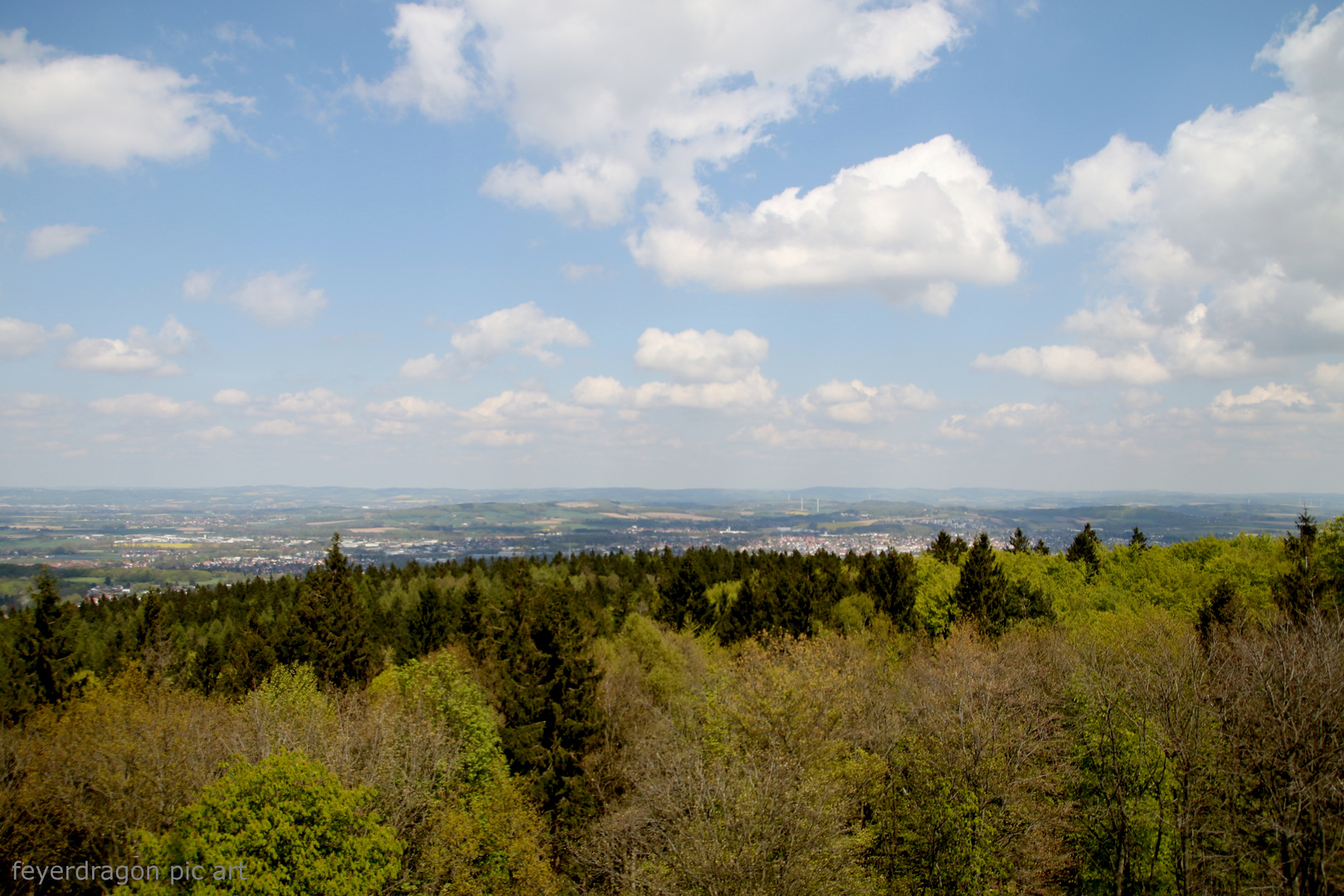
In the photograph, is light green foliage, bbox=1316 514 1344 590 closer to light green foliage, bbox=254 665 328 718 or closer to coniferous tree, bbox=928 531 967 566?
coniferous tree, bbox=928 531 967 566

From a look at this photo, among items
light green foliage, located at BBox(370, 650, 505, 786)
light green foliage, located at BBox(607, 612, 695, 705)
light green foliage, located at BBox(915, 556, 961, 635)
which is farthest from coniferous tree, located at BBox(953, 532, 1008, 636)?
light green foliage, located at BBox(370, 650, 505, 786)

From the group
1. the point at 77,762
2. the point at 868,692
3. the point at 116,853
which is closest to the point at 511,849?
the point at 116,853

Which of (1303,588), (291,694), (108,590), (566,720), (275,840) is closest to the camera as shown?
(275,840)

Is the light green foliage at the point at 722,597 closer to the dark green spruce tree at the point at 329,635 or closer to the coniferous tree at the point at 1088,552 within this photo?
the dark green spruce tree at the point at 329,635

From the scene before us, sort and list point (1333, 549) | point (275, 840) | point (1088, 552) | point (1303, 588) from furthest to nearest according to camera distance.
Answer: point (1088, 552), point (1333, 549), point (1303, 588), point (275, 840)

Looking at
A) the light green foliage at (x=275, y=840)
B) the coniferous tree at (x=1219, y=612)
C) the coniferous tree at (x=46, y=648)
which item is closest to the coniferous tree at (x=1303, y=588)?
the coniferous tree at (x=1219, y=612)

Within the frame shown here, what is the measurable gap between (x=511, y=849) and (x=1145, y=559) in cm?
5621

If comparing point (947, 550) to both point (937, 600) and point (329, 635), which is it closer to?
point (937, 600)

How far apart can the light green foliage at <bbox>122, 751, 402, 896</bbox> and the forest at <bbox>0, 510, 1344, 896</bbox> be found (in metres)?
0.08

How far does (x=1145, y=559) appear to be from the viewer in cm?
5588

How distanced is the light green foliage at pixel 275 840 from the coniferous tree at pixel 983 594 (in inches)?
1709

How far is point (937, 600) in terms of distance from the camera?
2183 inches

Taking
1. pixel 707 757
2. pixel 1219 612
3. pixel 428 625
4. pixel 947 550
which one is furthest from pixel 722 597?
pixel 1219 612

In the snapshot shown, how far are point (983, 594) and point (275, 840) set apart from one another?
152 ft
